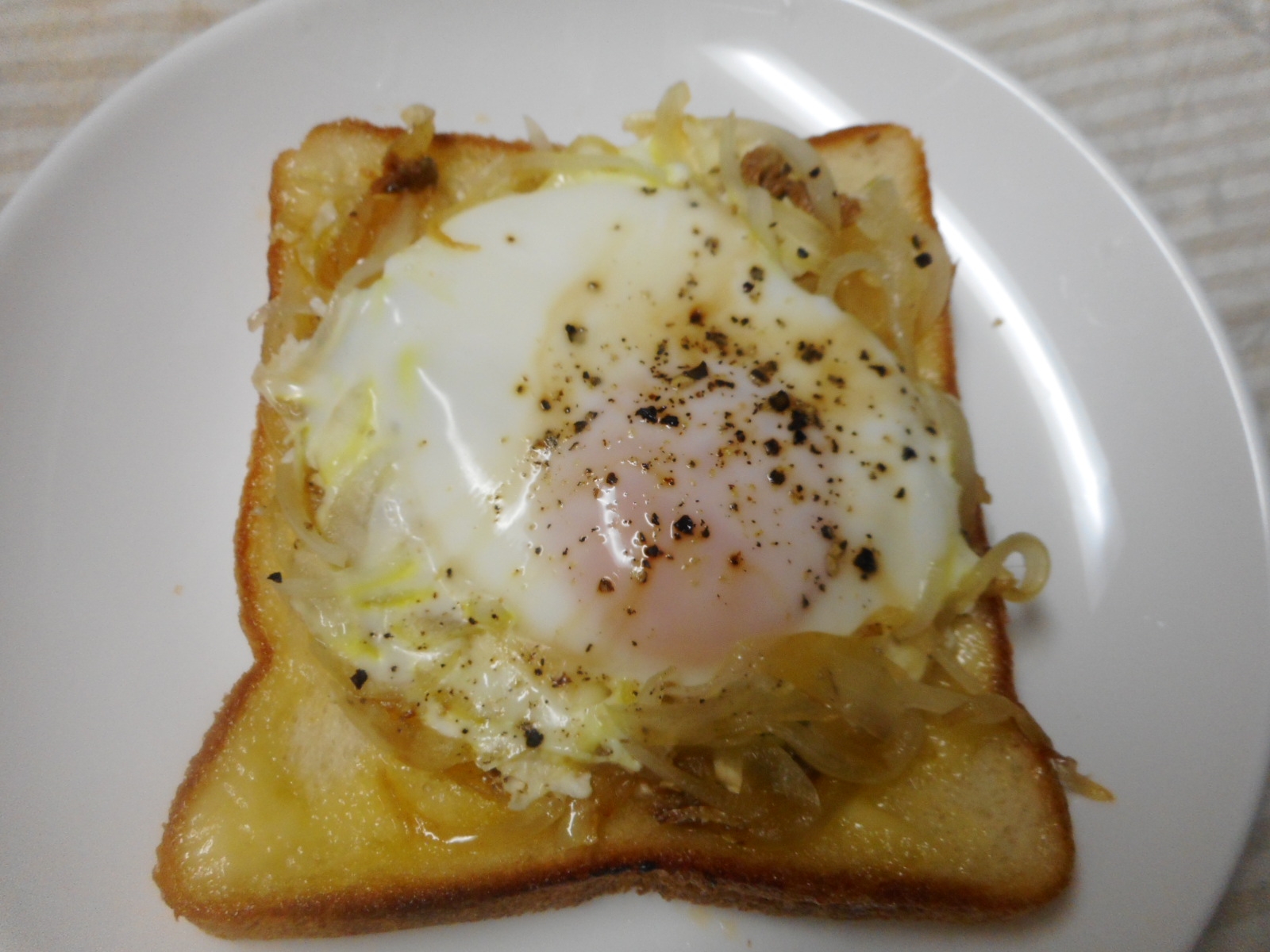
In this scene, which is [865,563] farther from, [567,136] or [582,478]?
[567,136]

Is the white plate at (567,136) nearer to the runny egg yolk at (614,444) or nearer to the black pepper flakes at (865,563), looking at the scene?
the runny egg yolk at (614,444)

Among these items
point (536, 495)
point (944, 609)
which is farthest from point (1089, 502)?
point (536, 495)

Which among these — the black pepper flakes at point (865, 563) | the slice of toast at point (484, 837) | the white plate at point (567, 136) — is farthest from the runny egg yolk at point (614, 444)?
the white plate at point (567, 136)

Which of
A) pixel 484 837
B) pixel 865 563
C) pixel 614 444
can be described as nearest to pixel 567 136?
pixel 614 444

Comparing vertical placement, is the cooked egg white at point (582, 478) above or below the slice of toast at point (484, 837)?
above

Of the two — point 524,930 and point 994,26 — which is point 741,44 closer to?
point 994,26

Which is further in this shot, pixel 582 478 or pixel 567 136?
pixel 567 136
